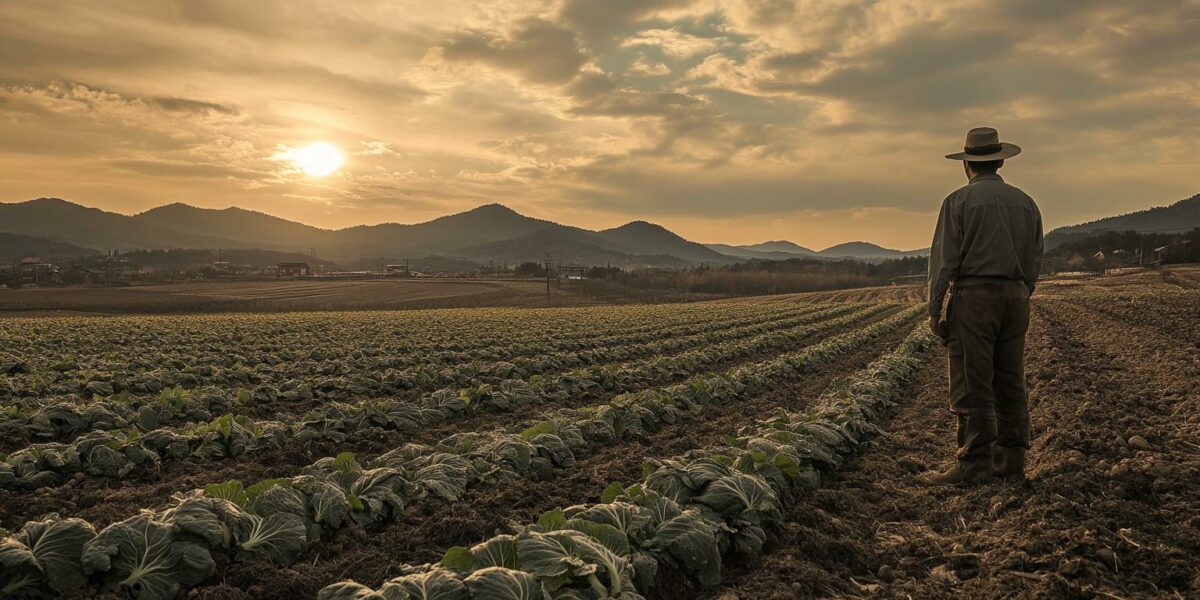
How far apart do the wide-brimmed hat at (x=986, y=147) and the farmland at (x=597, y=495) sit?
3.10 m

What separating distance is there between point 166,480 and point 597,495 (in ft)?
16.4

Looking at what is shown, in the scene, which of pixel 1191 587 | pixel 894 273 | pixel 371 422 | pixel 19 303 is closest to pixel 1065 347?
pixel 1191 587

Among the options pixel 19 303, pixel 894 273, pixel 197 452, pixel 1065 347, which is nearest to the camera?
pixel 197 452

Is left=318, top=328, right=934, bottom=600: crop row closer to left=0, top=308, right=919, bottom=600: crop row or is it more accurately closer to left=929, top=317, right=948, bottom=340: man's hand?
left=0, top=308, right=919, bottom=600: crop row

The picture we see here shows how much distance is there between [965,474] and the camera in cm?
627

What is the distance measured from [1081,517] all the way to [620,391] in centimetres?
963

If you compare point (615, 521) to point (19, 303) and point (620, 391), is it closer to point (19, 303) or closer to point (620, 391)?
point (620, 391)

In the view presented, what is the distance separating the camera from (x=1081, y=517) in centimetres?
502

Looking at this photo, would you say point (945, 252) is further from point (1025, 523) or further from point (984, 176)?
point (1025, 523)

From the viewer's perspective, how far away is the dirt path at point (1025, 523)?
4219 mm

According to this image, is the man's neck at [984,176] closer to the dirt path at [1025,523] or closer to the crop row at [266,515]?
the dirt path at [1025,523]

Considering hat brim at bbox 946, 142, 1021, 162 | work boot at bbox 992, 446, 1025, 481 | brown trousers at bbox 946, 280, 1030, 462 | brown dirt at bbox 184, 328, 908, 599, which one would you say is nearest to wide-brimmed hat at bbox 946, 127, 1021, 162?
hat brim at bbox 946, 142, 1021, 162

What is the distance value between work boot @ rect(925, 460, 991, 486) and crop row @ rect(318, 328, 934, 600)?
1.11 meters

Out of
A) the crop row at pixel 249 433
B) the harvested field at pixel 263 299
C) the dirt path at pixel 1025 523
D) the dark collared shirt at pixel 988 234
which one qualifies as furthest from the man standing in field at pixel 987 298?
the harvested field at pixel 263 299
